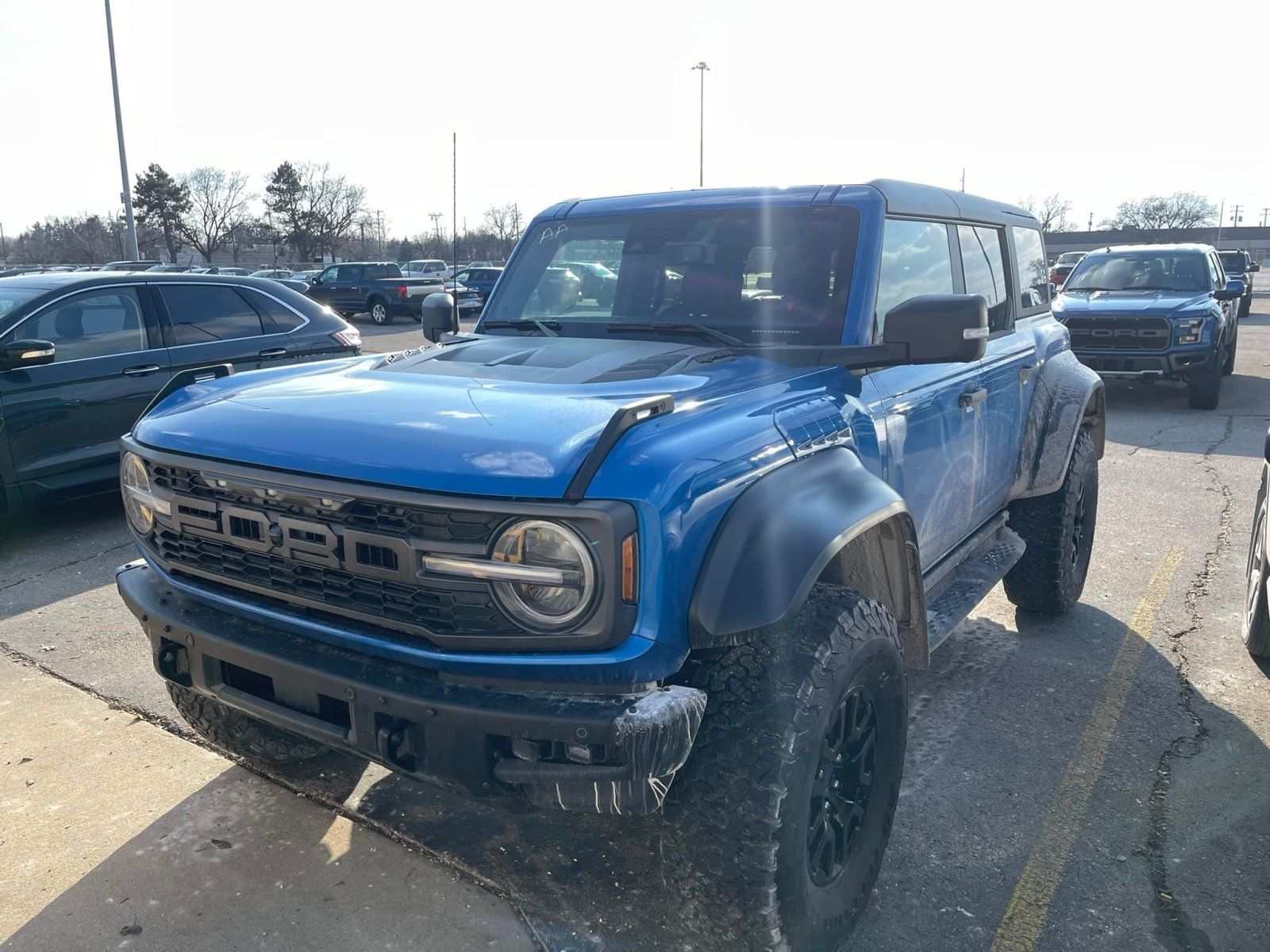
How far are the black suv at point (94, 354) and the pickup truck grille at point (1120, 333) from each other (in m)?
8.72

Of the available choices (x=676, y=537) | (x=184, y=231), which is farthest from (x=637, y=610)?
(x=184, y=231)

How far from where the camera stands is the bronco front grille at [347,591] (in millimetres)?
2080

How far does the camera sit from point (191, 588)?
8.39ft

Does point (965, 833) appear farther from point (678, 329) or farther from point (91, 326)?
point (91, 326)

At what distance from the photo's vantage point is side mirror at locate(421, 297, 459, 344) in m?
4.25

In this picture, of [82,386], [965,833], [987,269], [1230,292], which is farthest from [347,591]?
[1230,292]

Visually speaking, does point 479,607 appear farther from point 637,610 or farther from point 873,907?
point 873,907

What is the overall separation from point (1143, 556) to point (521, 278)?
4.18 meters

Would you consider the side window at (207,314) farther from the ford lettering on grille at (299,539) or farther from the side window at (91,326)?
the ford lettering on grille at (299,539)

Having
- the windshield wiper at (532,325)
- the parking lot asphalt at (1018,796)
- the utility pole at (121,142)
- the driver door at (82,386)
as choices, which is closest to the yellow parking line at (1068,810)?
the parking lot asphalt at (1018,796)

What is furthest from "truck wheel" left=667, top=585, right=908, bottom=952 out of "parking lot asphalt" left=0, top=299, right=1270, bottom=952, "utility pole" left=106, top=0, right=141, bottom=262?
"utility pole" left=106, top=0, right=141, bottom=262

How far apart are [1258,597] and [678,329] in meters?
2.76

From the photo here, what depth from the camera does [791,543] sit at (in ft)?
7.27

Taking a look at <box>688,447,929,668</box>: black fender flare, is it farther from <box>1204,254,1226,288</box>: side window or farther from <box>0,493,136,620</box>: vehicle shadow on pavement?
<box>1204,254,1226,288</box>: side window
